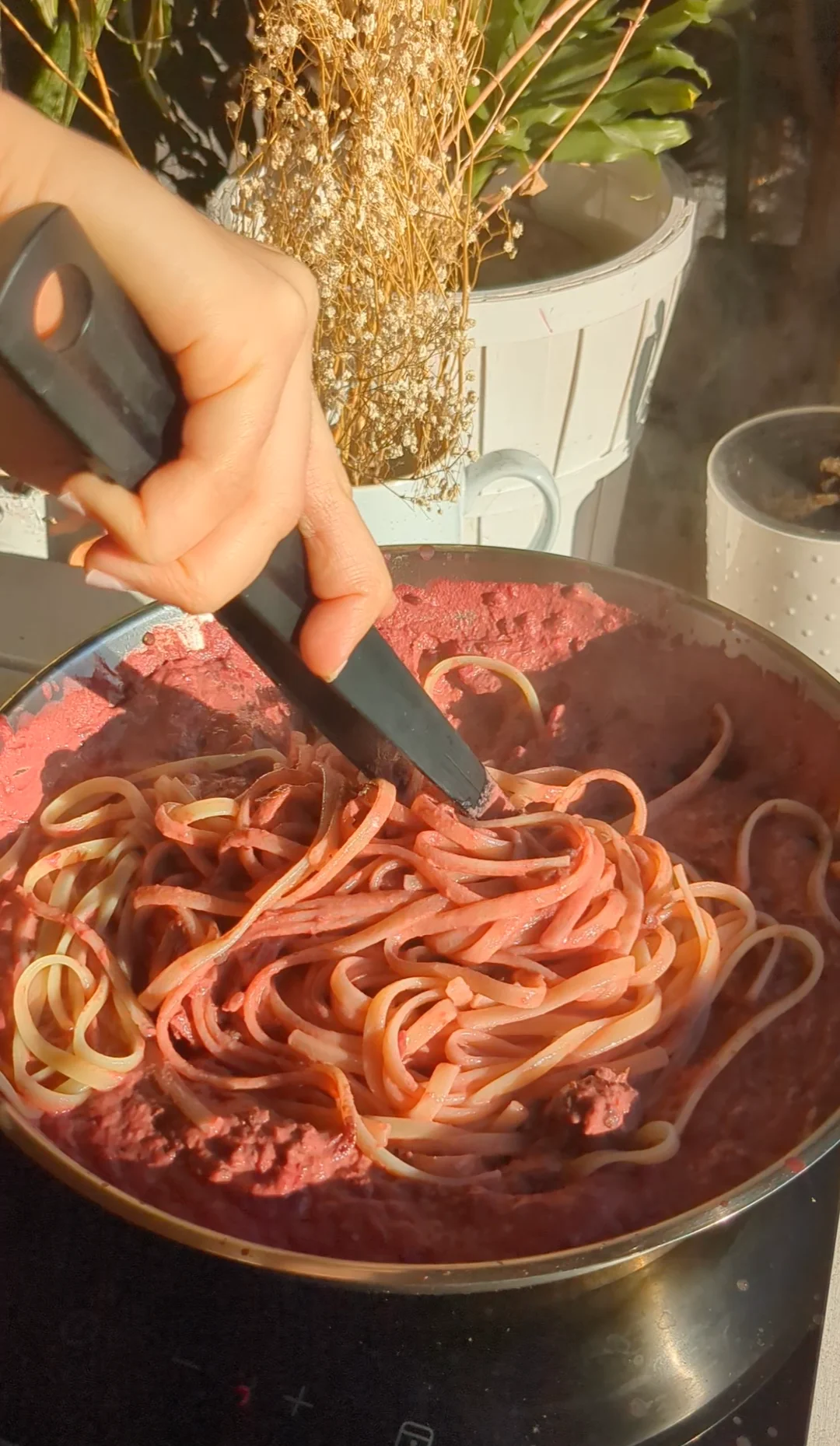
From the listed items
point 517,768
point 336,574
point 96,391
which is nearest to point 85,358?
point 96,391

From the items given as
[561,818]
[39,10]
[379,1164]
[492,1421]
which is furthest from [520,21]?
[492,1421]

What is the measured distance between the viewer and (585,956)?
88 centimetres

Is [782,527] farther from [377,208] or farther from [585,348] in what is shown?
[377,208]

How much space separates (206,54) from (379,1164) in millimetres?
1366

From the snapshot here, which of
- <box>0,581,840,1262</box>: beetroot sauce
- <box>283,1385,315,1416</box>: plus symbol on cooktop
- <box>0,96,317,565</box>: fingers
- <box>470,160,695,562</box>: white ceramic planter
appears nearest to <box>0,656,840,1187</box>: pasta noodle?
<box>0,581,840,1262</box>: beetroot sauce

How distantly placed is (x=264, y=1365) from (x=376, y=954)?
0.30m

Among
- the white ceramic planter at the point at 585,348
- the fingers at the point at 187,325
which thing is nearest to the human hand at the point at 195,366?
the fingers at the point at 187,325

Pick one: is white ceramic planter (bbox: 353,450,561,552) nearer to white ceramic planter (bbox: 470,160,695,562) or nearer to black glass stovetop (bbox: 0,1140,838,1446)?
white ceramic planter (bbox: 470,160,695,562)

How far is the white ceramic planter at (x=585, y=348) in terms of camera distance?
4.13ft

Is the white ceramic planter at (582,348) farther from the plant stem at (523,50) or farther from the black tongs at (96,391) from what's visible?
the black tongs at (96,391)

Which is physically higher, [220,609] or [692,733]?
→ [220,609]

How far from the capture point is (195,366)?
50 centimetres

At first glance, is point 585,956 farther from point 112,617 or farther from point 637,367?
point 637,367

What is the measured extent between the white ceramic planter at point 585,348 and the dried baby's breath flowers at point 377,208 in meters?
0.09
